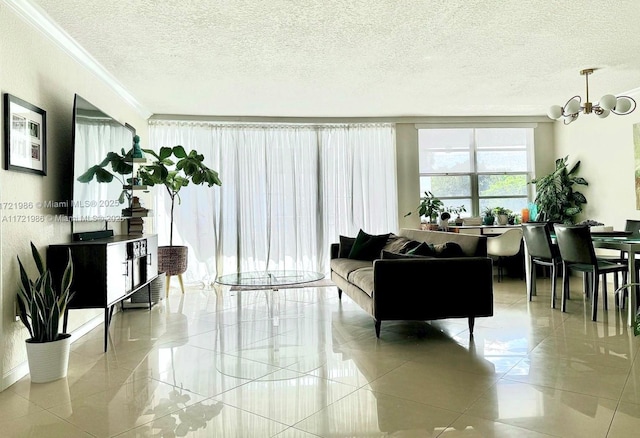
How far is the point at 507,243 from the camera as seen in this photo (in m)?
6.24

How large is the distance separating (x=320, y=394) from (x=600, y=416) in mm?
1420

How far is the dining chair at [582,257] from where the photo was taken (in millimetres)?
4215

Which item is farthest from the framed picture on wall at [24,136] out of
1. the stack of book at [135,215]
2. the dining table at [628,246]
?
the dining table at [628,246]

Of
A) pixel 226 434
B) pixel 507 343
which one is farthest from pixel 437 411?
pixel 507 343

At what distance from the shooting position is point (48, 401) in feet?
8.37

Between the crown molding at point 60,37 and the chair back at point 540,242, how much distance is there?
4800 millimetres

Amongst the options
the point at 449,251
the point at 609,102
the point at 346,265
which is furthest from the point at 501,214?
the point at 449,251

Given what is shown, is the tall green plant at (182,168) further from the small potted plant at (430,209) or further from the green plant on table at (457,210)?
the green plant on table at (457,210)

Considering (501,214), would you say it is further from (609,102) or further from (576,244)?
(609,102)

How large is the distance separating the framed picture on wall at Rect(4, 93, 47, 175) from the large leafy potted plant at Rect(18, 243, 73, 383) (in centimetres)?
68

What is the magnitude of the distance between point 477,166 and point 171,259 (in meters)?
4.90

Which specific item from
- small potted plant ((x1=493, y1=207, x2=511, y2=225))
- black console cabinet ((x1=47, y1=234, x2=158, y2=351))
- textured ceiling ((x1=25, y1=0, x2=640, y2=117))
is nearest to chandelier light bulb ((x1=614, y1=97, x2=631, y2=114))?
textured ceiling ((x1=25, y1=0, x2=640, y2=117))

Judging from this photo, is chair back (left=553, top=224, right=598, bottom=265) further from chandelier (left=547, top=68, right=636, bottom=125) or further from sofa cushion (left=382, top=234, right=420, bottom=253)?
sofa cushion (left=382, top=234, right=420, bottom=253)

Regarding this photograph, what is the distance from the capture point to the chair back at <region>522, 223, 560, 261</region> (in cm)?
486
